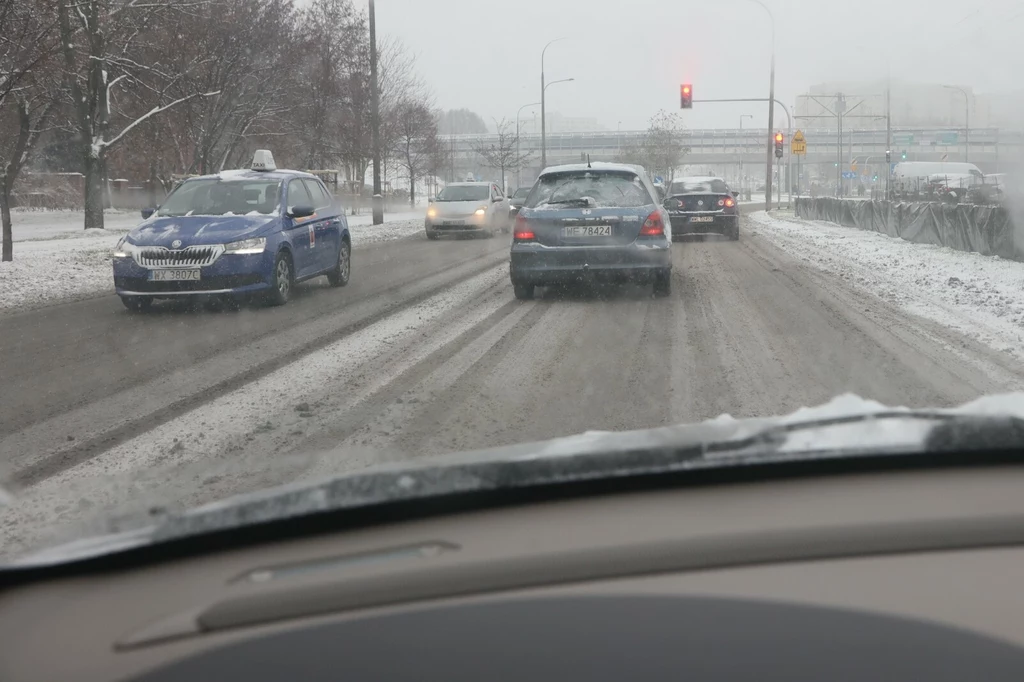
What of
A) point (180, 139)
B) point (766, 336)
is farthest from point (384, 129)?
point (766, 336)

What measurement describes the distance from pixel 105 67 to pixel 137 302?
15984mm

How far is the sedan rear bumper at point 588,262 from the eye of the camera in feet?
37.5

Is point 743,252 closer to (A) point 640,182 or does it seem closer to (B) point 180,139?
(A) point 640,182

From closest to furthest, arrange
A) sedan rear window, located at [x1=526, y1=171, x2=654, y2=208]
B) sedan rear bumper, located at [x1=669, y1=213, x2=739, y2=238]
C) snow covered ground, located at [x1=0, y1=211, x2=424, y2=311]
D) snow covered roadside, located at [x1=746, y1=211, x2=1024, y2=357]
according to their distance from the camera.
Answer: snow covered roadside, located at [x1=746, y1=211, x2=1024, y2=357] → sedan rear window, located at [x1=526, y1=171, x2=654, y2=208] → snow covered ground, located at [x1=0, y1=211, x2=424, y2=311] → sedan rear bumper, located at [x1=669, y1=213, x2=739, y2=238]

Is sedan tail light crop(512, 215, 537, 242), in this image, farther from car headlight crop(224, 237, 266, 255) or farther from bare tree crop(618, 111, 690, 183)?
bare tree crop(618, 111, 690, 183)

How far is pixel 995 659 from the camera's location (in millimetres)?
1287

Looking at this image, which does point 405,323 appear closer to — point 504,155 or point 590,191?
point 590,191

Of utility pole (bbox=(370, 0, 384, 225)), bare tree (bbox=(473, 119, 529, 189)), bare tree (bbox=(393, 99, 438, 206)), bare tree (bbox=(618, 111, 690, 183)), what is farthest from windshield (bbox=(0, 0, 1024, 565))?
bare tree (bbox=(618, 111, 690, 183))

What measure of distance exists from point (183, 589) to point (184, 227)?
10.3 meters

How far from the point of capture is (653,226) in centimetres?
1152

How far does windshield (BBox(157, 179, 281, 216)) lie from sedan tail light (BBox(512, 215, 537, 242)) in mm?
2902

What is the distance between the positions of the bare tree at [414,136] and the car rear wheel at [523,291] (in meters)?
36.4

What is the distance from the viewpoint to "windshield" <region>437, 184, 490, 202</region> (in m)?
28.5

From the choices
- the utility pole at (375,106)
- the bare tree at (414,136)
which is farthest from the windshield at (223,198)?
the bare tree at (414,136)
